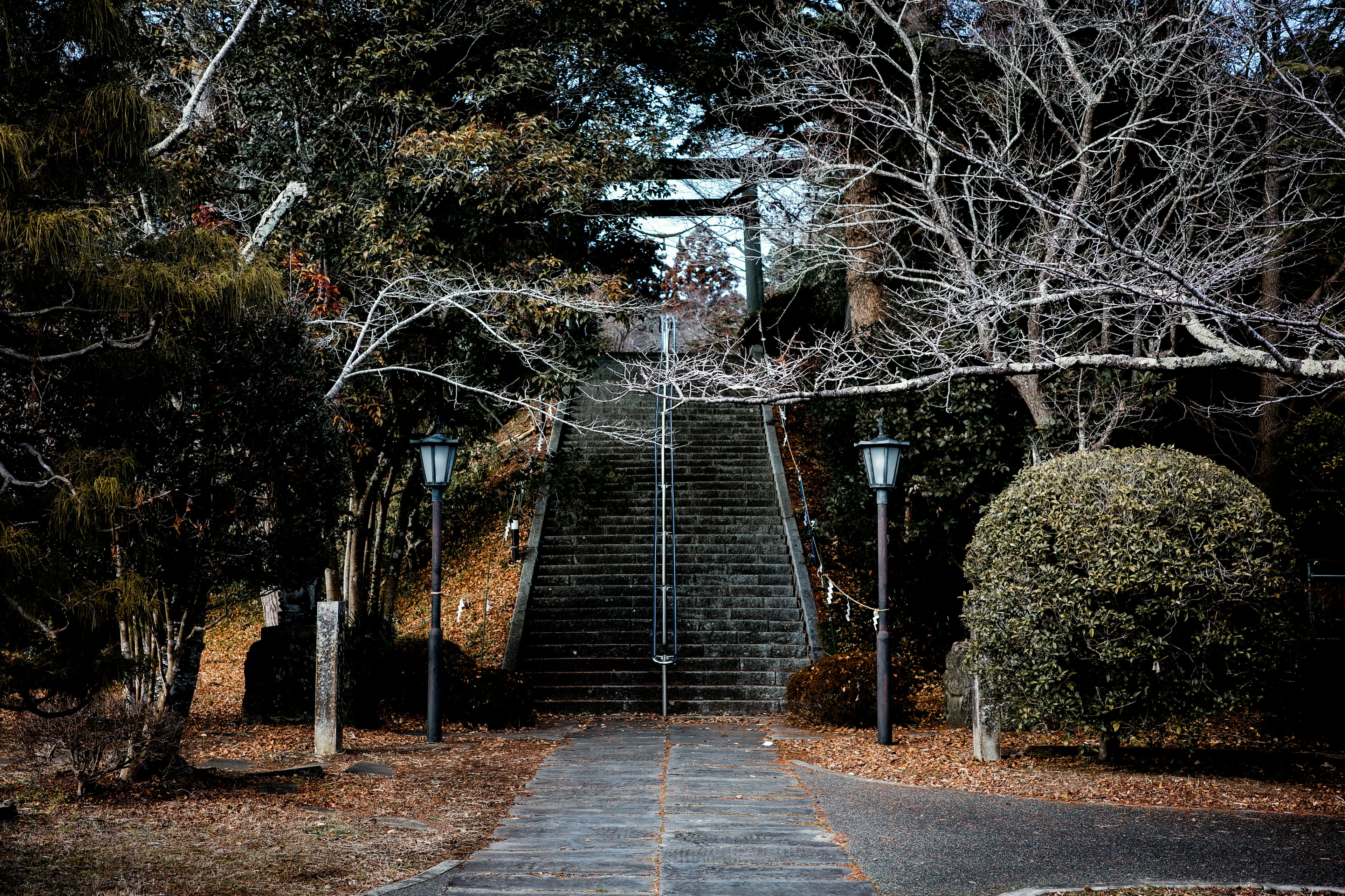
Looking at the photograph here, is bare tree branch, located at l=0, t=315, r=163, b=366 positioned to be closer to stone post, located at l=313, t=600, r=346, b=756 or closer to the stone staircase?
stone post, located at l=313, t=600, r=346, b=756

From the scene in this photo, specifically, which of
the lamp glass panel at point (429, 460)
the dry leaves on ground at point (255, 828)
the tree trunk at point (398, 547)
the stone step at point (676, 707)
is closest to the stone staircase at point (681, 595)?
the stone step at point (676, 707)

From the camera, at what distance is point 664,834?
5.98 meters

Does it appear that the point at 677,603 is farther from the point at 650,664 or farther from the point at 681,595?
the point at 650,664

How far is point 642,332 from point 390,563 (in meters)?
20.3

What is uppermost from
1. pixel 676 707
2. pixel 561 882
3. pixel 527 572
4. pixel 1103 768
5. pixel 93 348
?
pixel 93 348

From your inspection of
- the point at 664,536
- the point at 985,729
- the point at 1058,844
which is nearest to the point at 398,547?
the point at 664,536

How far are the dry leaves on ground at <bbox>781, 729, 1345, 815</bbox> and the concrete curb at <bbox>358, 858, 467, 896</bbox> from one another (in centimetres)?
381

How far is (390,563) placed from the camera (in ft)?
54.7

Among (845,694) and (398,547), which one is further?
(398,547)

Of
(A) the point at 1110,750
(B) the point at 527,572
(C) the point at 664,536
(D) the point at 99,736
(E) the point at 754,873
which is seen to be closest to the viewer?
(E) the point at 754,873

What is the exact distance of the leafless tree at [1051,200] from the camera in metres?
6.66

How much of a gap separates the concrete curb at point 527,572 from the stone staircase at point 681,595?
3.6 inches

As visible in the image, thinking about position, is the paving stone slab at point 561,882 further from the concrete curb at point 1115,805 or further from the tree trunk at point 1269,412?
the tree trunk at point 1269,412

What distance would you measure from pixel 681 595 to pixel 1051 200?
8401 mm
